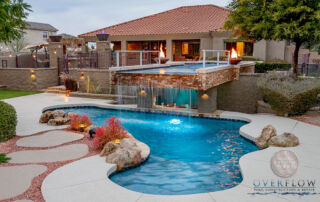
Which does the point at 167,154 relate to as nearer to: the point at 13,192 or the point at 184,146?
the point at 184,146

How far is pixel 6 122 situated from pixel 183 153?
22.1ft

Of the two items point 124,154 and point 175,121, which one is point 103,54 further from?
point 124,154

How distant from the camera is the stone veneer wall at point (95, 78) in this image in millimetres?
21781

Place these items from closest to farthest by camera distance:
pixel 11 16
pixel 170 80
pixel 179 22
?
pixel 11 16 < pixel 170 80 < pixel 179 22

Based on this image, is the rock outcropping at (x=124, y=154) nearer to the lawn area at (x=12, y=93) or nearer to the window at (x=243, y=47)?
the lawn area at (x=12, y=93)

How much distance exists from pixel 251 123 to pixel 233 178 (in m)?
6.27

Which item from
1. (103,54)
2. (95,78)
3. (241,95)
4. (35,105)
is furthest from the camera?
(103,54)

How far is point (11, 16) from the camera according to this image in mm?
12156


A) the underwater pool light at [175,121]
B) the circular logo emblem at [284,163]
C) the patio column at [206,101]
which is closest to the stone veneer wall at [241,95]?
the patio column at [206,101]

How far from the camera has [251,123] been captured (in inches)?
550

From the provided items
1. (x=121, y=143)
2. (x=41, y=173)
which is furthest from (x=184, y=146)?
(x=41, y=173)

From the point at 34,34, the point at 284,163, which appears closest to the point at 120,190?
the point at 284,163

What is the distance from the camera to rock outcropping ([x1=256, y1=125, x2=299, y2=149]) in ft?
33.6

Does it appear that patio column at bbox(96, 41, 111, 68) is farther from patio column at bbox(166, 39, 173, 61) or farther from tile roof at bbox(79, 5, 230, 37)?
patio column at bbox(166, 39, 173, 61)
